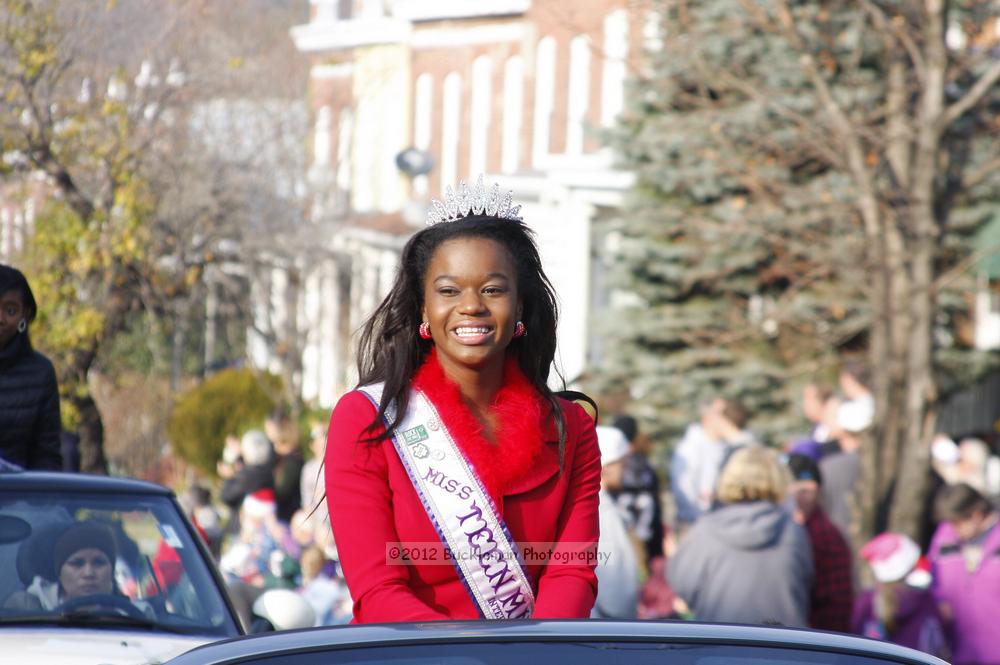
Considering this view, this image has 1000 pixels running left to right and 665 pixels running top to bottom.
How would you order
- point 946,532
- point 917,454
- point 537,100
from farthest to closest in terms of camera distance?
point 537,100
point 917,454
point 946,532

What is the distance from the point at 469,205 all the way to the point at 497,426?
1.65 ft

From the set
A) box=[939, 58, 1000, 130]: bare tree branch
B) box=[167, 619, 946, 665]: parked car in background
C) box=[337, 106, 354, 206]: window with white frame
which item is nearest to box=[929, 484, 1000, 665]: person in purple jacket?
box=[939, 58, 1000, 130]: bare tree branch

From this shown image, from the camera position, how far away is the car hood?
195 inches

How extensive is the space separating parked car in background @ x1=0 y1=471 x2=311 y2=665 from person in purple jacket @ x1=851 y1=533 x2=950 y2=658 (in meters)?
3.53

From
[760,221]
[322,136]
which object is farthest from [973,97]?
[322,136]

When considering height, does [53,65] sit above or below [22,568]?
above

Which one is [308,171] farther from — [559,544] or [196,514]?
[559,544]

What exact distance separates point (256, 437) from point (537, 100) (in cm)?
2004

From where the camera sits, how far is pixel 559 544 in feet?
11.5

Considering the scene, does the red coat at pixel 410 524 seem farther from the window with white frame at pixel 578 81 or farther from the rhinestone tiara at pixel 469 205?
the window with white frame at pixel 578 81

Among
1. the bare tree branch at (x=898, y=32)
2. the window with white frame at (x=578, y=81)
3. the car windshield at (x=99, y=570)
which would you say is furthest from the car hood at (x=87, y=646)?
the window with white frame at (x=578, y=81)

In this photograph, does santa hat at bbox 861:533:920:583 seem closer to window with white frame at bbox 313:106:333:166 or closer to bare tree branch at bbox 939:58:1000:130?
bare tree branch at bbox 939:58:1000:130

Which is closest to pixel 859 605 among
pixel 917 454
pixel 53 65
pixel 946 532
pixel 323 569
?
pixel 946 532

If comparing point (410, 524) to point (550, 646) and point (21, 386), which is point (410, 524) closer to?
point (550, 646)
